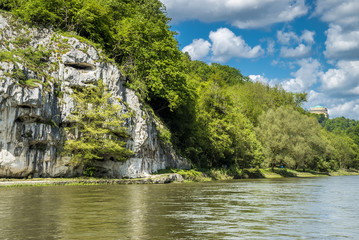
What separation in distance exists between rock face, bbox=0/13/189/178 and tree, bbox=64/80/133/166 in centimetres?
100

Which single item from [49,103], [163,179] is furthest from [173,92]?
[49,103]

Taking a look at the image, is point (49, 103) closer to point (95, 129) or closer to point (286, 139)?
point (95, 129)

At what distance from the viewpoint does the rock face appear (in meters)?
33.7

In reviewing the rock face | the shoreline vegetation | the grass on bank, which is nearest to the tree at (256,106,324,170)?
the grass on bank

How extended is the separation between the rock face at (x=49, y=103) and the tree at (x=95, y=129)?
1005 millimetres

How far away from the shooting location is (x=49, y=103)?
1452 inches

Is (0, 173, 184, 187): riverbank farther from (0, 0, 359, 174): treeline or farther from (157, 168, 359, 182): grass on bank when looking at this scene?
(0, 0, 359, 174): treeline

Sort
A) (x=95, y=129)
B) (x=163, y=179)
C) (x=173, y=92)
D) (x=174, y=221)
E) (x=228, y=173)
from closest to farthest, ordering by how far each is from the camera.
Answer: (x=174, y=221) < (x=95, y=129) < (x=163, y=179) < (x=173, y=92) < (x=228, y=173)

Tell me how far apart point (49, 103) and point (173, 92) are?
1971 cm

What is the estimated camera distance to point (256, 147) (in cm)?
6544

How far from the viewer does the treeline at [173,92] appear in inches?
1868

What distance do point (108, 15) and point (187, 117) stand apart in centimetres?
2028

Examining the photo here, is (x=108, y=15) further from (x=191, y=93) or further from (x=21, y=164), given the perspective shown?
(x=21, y=164)

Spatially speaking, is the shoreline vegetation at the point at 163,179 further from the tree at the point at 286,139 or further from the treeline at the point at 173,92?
the tree at the point at 286,139
